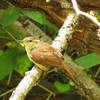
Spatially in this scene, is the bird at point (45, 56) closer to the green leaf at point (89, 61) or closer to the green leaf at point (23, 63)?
the green leaf at point (89, 61)

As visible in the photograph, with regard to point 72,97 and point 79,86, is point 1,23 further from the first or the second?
point 72,97

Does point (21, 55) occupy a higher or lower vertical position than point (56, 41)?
lower

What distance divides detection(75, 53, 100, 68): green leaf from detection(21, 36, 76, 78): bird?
0.78 feet

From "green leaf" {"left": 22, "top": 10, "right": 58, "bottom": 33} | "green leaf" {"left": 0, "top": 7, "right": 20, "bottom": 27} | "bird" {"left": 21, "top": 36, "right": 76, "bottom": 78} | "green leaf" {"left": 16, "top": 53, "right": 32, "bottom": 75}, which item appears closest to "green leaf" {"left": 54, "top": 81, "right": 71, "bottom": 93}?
"green leaf" {"left": 16, "top": 53, "right": 32, "bottom": 75}

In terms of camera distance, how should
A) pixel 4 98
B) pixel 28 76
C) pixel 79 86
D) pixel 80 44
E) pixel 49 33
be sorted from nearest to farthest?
pixel 28 76
pixel 79 86
pixel 80 44
pixel 49 33
pixel 4 98

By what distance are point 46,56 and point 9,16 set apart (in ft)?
1.24

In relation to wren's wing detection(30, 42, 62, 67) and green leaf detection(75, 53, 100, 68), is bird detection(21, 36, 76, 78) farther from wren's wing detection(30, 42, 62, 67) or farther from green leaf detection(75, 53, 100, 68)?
green leaf detection(75, 53, 100, 68)

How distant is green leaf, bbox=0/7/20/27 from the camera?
169cm

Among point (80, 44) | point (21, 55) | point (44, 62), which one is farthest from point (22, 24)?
point (44, 62)

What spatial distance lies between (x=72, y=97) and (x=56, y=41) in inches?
37.9

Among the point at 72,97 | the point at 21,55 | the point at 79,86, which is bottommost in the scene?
the point at 72,97

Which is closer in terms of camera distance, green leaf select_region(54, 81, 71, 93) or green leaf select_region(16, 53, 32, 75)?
green leaf select_region(16, 53, 32, 75)

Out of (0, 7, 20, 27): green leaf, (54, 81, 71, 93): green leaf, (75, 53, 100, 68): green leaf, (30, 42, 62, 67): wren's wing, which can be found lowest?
(54, 81, 71, 93): green leaf

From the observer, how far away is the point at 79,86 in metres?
1.69
